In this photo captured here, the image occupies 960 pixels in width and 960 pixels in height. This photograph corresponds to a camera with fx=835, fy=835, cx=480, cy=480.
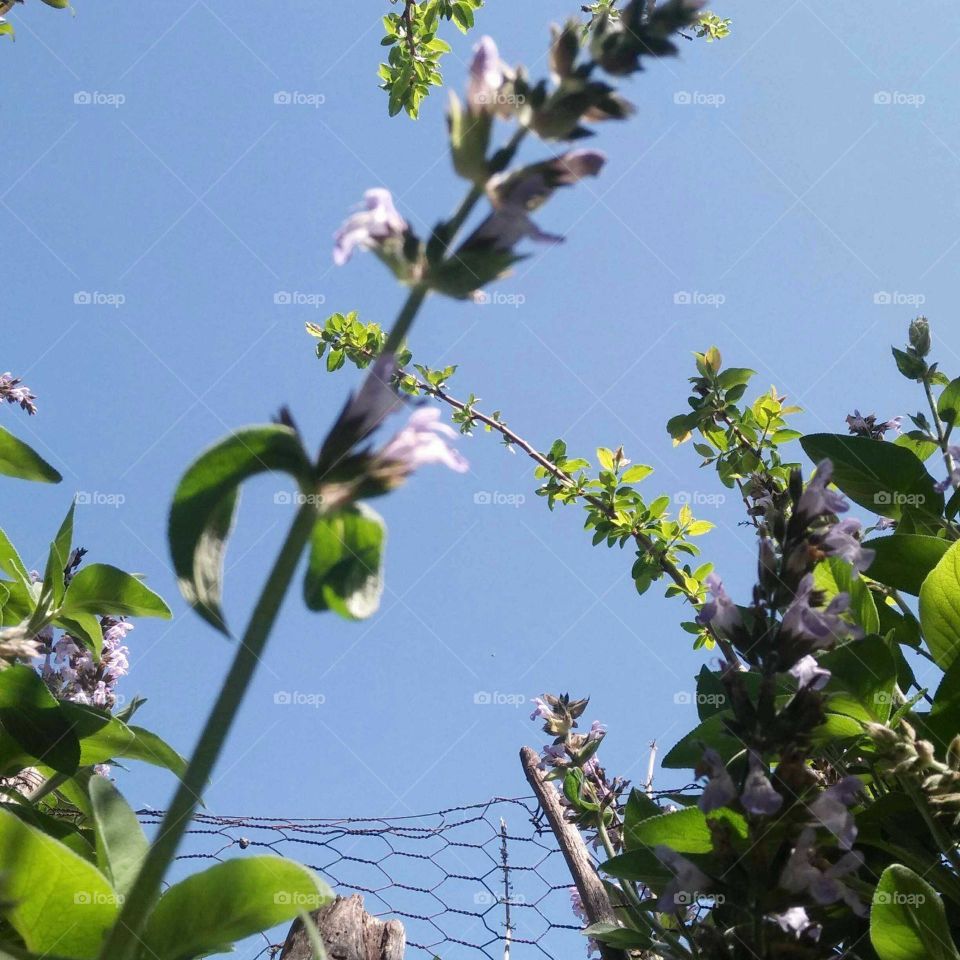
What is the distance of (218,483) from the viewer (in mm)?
551

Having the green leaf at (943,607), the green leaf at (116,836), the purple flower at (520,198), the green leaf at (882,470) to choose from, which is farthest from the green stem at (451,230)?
the green leaf at (882,470)

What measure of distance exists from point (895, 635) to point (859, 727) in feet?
1.33

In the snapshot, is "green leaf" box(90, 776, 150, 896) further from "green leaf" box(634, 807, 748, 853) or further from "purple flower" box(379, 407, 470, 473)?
"green leaf" box(634, 807, 748, 853)

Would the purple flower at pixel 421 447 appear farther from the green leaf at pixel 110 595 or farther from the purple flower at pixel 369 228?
the green leaf at pixel 110 595

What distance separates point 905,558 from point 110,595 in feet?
4.71

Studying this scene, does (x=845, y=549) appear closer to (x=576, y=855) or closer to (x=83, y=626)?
(x=576, y=855)

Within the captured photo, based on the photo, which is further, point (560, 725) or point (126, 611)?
point (560, 725)

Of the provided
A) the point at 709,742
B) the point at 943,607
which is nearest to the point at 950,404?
the point at 943,607

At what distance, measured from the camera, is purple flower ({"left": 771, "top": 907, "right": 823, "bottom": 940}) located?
32.4 inches

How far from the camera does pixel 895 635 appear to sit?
1.60 meters

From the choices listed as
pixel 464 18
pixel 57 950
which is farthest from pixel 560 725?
pixel 464 18

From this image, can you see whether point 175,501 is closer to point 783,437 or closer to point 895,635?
point 895,635

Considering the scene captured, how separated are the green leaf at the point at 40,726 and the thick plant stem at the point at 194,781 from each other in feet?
2.30

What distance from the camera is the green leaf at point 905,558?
154cm
